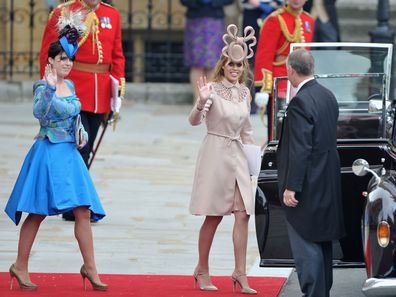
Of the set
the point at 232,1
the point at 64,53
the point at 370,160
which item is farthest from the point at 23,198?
the point at 232,1

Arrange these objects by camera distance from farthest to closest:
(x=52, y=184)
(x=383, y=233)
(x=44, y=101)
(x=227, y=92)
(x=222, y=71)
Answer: (x=222, y=71) < (x=227, y=92) < (x=44, y=101) < (x=52, y=184) < (x=383, y=233)

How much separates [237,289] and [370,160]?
123 centimetres

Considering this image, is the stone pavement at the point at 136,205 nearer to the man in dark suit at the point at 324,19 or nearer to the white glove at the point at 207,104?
the white glove at the point at 207,104

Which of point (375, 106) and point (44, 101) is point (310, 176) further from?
point (375, 106)

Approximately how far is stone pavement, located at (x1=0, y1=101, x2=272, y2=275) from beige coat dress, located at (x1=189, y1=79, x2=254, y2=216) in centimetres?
90

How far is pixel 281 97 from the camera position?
10328 millimetres

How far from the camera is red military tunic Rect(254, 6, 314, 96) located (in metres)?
12.7

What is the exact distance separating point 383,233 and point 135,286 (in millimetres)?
2046

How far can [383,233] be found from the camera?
7.82 meters

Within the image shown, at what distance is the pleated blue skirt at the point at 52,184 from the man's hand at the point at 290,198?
1375 mm

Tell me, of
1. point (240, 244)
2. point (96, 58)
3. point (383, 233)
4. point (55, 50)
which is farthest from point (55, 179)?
point (96, 58)

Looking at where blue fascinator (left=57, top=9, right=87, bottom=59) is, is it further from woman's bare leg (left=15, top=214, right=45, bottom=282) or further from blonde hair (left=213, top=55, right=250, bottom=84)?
woman's bare leg (left=15, top=214, right=45, bottom=282)

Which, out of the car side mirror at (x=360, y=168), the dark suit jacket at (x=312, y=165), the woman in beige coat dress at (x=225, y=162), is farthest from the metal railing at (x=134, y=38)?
the car side mirror at (x=360, y=168)

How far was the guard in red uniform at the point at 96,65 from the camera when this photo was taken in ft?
36.6
